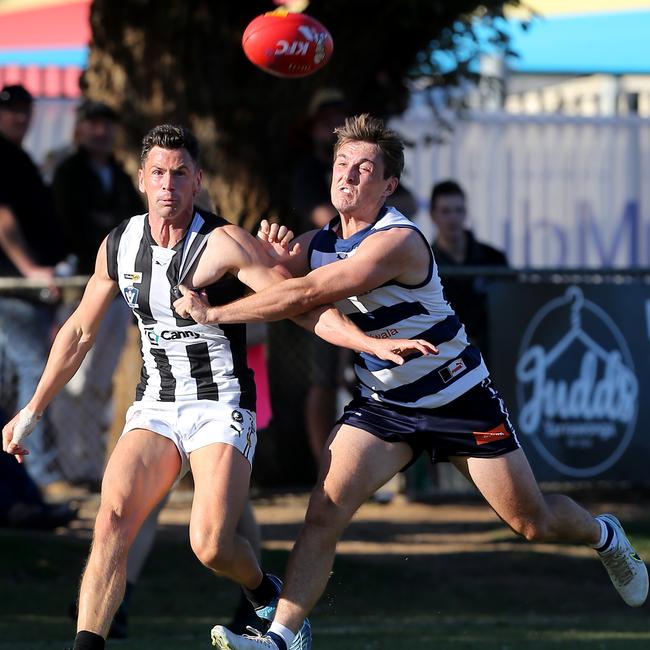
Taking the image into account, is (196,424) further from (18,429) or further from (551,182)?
(551,182)

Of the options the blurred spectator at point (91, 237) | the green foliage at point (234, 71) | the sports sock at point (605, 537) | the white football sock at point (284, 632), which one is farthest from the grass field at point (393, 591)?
the green foliage at point (234, 71)

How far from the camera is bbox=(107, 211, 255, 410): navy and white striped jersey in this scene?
20.1 feet

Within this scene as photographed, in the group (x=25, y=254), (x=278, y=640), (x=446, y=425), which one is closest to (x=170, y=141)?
(x=446, y=425)

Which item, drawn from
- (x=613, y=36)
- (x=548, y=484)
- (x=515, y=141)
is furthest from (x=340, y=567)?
(x=613, y=36)

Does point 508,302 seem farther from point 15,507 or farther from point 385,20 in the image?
point 15,507

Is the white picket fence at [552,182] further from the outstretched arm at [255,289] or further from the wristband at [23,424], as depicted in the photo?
the wristband at [23,424]

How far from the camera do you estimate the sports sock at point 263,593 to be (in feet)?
21.2

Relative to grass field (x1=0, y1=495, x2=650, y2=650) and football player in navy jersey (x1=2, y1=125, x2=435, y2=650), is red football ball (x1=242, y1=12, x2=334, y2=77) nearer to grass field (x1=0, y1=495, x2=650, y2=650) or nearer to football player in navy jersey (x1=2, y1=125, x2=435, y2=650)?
football player in navy jersey (x1=2, y1=125, x2=435, y2=650)

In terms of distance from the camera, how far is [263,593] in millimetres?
6480

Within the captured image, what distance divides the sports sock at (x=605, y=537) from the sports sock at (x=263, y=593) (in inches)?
61.7

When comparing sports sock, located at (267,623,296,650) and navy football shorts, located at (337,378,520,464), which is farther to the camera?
navy football shorts, located at (337,378,520,464)

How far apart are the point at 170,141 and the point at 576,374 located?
5441 mm

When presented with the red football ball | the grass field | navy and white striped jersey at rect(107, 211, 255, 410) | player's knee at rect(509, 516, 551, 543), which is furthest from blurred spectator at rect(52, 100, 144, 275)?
player's knee at rect(509, 516, 551, 543)

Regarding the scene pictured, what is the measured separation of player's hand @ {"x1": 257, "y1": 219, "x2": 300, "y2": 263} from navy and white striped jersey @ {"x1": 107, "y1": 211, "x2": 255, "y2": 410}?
0.72 feet
